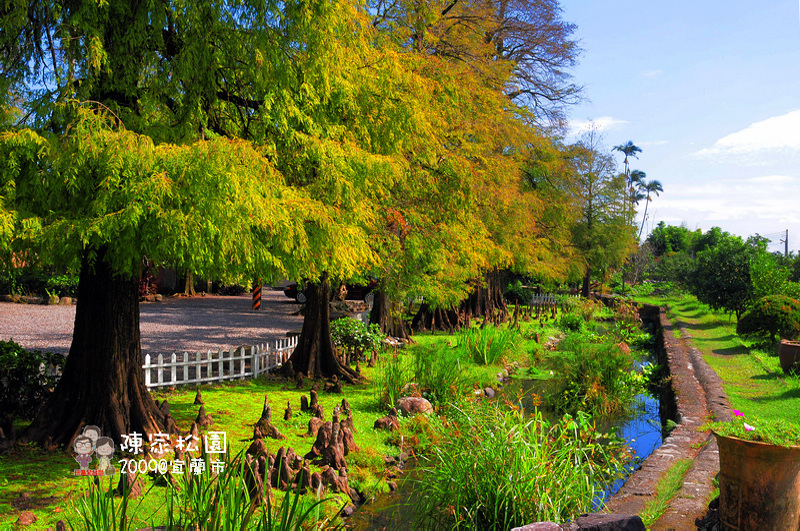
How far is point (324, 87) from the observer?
666 cm

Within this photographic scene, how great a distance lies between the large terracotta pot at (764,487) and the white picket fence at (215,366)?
320 inches

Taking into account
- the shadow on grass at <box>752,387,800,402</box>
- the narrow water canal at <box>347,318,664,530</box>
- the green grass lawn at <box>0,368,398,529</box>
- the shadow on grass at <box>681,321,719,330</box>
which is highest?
the shadow on grass at <box>681,321,719,330</box>

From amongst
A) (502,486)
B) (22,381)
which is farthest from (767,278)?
(22,381)

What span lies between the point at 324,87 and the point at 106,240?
310 centimetres

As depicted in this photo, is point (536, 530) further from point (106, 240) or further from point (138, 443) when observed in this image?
point (138, 443)

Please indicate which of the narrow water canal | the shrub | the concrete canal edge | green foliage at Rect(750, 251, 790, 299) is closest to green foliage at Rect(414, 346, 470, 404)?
the narrow water canal

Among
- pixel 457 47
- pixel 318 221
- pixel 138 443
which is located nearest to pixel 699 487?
pixel 318 221

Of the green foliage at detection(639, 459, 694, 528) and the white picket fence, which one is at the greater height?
the white picket fence

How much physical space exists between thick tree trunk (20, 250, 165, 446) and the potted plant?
5994 millimetres

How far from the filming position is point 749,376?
39.4ft

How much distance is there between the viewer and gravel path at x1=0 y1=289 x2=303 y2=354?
14.8 metres

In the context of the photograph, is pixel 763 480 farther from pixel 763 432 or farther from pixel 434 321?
pixel 434 321

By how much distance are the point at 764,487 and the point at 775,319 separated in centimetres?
1276

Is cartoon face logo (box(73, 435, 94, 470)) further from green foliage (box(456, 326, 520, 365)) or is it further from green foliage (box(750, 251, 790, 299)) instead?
green foliage (box(750, 251, 790, 299))
